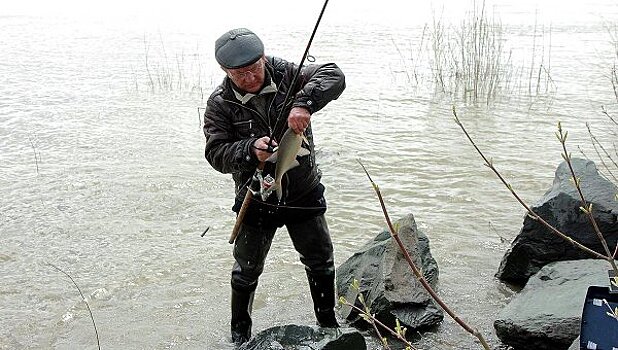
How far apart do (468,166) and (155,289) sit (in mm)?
4419

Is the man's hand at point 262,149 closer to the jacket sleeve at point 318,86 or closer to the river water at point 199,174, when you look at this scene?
the jacket sleeve at point 318,86

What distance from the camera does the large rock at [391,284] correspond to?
454cm

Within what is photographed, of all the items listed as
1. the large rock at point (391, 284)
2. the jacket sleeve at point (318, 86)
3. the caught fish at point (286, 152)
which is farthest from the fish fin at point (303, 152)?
the large rock at point (391, 284)

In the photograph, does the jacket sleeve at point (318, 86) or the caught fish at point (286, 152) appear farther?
the jacket sleeve at point (318, 86)

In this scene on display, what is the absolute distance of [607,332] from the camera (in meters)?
3.10

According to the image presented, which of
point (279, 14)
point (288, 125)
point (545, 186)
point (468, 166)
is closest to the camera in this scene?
point (288, 125)

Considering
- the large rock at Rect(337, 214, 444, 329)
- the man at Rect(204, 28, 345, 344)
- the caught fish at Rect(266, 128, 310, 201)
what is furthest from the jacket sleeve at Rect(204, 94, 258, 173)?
the large rock at Rect(337, 214, 444, 329)

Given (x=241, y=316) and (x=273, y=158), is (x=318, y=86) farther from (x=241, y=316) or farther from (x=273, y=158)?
(x=241, y=316)

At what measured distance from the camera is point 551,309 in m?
4.02

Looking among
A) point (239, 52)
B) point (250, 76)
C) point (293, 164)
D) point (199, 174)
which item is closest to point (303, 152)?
point (293, 164)

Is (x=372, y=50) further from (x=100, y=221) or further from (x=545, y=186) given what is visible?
(x=100, y=221)

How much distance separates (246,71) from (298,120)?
455 mm

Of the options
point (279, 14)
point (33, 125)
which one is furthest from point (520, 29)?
point (33, 125)

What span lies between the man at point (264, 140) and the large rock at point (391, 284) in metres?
0.37
